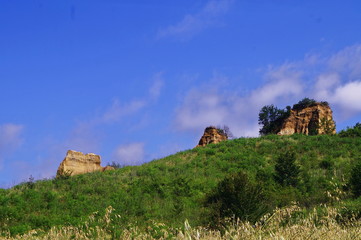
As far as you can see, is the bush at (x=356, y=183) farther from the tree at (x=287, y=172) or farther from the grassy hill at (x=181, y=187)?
the tree at (x=287, y=172)

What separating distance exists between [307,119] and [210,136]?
14265 mm

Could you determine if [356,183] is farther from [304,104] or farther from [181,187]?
[304,104]

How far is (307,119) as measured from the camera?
196ft

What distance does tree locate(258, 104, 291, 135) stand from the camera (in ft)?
208

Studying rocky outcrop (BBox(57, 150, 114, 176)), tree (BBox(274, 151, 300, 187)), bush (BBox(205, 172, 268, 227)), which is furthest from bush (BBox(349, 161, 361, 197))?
rocky outcrop (BBox(57, 150, 114, 176))

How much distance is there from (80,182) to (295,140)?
22751 mm

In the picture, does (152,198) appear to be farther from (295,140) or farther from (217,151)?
(295,140)

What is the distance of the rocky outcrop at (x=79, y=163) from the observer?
41.3 meters

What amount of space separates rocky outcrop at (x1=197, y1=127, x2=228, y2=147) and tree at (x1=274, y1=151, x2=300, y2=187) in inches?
1159

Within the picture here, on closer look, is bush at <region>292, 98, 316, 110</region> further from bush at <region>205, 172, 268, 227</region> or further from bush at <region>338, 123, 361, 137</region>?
bush at <region>205, 172, 268, 227</region>

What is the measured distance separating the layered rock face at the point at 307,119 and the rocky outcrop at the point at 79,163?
92.6 ft

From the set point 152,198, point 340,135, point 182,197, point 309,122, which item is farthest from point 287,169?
point 309,122

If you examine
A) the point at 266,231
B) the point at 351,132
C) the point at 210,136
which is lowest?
the point at 266,231

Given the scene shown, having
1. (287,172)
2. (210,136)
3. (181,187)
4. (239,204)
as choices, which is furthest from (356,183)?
(210,136)
